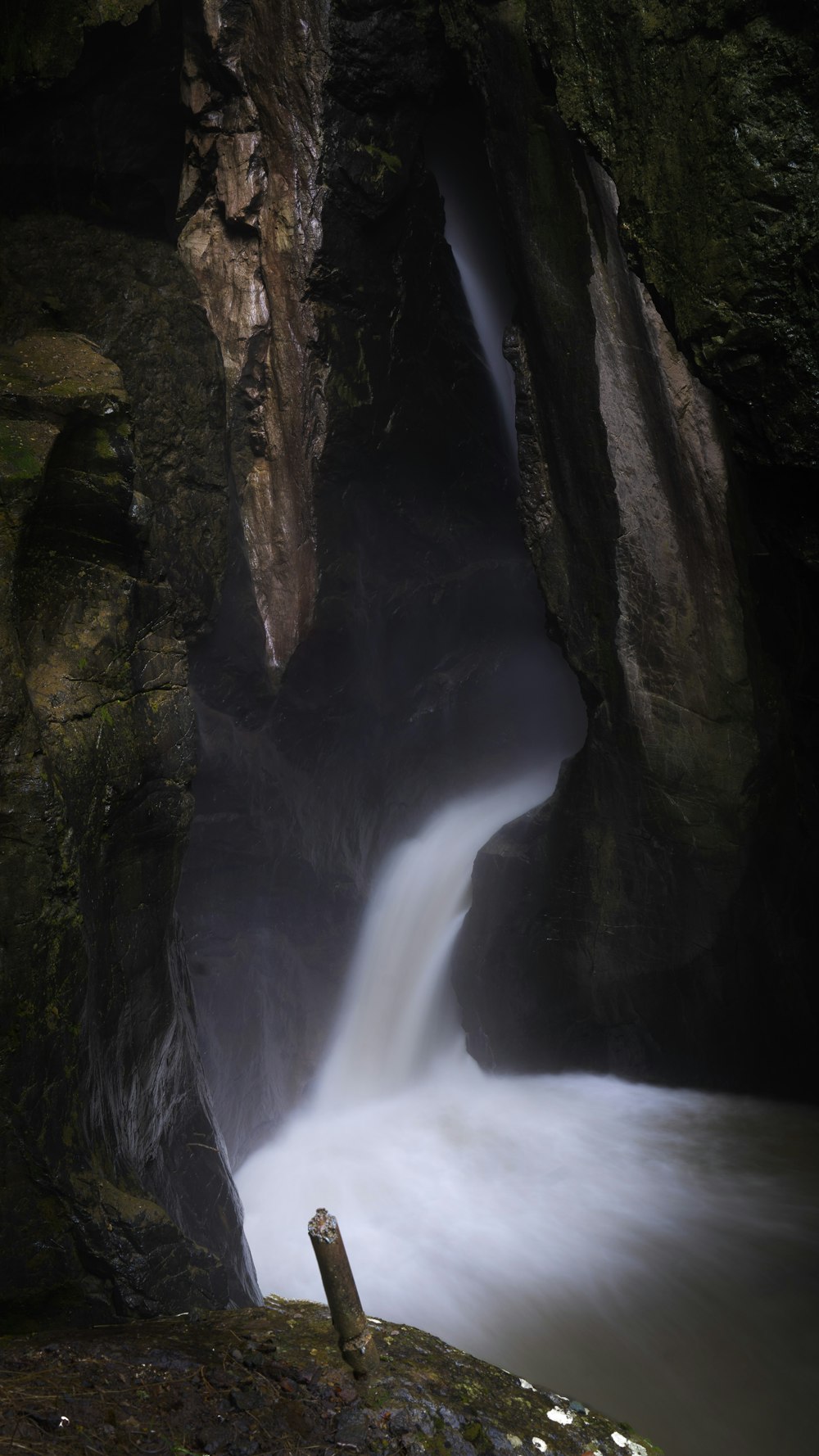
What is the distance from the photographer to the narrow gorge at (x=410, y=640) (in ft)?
16.0

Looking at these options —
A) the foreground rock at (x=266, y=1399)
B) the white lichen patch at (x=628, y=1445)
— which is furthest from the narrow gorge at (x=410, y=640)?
the white lichen patch at (x=628, y=1445)

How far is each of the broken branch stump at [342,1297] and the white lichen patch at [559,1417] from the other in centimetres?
63

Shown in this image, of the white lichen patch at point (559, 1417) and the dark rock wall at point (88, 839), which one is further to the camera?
the dark rock wall at point (88, 839)

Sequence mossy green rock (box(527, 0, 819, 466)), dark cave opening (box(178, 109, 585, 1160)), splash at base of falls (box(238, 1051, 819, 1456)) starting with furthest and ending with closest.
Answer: dark cave opening (box(178, 109, 585, 1160)) → splash at base of falls (box(238, 1051, 819, 1456)) → mossy green rock (box(527, 0, 819, 466))

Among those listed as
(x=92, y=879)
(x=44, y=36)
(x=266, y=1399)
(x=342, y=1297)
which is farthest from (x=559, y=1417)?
(x=44, y=36)

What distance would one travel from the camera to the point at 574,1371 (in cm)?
521

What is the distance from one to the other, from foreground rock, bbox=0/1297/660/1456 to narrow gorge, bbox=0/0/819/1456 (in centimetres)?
83

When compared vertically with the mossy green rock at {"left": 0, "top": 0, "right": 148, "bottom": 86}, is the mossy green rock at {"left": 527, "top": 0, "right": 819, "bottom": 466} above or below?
below

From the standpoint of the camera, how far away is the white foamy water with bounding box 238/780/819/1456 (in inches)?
199

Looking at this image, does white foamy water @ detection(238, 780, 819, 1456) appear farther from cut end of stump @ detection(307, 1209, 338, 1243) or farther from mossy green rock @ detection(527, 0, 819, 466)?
mossy green rock @ detection(527, 0, 819, 466)

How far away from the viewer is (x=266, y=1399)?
9.91 feet

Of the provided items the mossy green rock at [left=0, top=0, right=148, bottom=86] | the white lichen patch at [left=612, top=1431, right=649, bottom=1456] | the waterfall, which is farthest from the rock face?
the white lichen patch at [left=612, top=1431, right=649, bottom=1456]

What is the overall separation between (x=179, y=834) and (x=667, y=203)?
4563 mm

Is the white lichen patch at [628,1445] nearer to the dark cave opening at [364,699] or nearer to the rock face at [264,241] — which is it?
the dark cave opening at [364,699]
